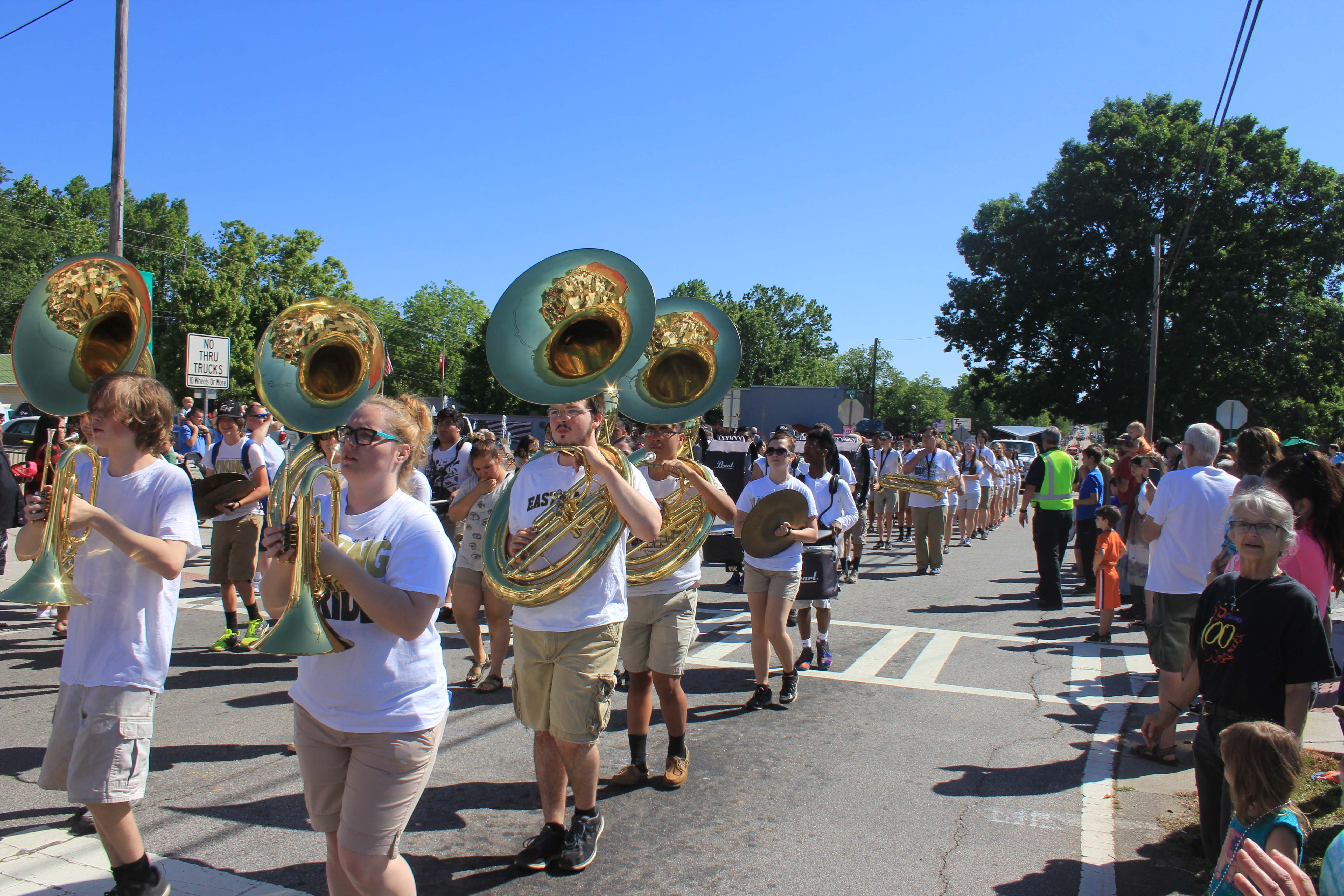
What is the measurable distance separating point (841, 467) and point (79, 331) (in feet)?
17.1

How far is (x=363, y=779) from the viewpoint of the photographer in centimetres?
245

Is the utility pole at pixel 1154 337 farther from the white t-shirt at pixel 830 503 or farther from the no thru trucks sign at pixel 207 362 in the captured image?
the no thru trucks sign at pixel 207 362

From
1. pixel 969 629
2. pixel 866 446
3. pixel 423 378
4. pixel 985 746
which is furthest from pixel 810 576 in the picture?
pixel 423 378

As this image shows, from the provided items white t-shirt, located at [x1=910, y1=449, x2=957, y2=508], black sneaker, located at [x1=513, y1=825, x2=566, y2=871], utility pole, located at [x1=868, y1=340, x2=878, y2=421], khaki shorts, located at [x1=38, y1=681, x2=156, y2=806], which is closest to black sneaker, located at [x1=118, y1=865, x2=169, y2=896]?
khaki shorts, located at [x1=38, y1=681, x2=156, y2=806]

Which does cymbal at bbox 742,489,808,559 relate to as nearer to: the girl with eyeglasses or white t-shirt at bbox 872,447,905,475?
the girl with eyeglasses

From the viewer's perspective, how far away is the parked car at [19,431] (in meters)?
27.7

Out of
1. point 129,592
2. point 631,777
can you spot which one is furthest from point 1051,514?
point 129,592

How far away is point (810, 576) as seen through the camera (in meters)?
6.52

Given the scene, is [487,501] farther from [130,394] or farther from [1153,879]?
[1153,879]

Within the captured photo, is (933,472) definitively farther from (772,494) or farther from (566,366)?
(566,366)

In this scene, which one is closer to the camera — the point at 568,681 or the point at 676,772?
the point at 568,681

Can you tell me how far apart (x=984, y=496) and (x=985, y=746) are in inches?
A: 515

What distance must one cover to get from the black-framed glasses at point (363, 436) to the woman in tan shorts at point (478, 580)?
321 cm

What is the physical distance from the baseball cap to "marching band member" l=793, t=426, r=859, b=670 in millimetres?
4562
